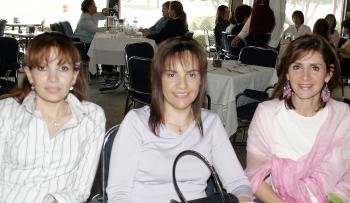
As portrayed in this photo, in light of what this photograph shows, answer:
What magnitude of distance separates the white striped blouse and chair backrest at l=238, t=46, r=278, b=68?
362 cm

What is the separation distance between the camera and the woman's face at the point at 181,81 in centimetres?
182

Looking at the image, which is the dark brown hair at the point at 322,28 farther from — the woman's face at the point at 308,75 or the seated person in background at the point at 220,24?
the woman's face at the point at 308,75

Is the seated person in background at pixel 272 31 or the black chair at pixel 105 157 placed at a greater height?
the seated person in background at pixel 272 31

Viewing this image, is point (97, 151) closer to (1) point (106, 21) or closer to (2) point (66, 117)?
(2) point (66, 117)

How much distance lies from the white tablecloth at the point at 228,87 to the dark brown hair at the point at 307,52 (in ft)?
6.72

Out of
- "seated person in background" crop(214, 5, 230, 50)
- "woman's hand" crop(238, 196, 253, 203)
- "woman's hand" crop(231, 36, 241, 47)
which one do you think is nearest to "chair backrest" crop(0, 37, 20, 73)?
"woman's hand" crop(231, 36, 241, 47)

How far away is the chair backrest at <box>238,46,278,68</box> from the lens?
17.1ft

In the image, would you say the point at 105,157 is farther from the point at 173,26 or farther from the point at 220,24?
the point at 220,24

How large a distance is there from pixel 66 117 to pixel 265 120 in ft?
2.75

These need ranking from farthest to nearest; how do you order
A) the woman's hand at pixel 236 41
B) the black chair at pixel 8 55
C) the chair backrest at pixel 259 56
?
the woman's hand at pixel 236 41, the black chair at pixel 8 55, the chair backrest at pixel 259 56

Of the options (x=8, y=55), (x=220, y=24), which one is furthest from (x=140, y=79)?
(x=220, y=24)

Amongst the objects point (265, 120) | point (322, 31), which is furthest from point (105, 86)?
point (265, 120)

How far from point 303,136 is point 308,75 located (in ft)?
0.85

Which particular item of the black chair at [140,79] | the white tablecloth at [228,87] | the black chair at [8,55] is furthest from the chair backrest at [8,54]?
the white tablecloth at [228,87]
